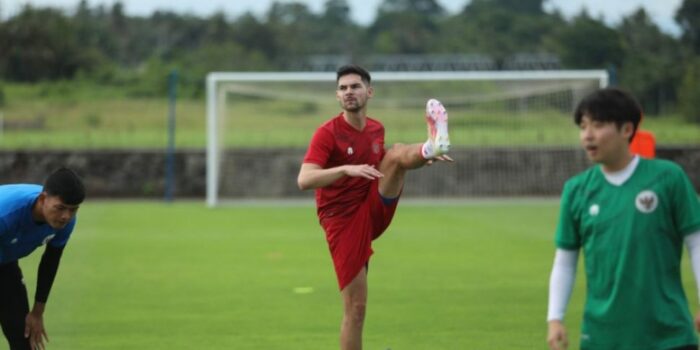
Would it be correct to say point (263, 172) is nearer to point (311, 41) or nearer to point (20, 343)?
point (20, 343)

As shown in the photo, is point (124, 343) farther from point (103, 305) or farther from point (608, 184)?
point (608, 184)

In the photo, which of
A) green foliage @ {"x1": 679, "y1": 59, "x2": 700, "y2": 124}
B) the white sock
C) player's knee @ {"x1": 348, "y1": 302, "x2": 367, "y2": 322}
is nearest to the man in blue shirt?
player's knee @ {"x1": 348, "y1": 302, "x2": 367, "y2": 322}

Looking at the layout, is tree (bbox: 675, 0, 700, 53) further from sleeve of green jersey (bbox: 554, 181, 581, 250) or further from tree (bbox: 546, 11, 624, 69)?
sleeve of green jersey (bbox: 554, 181, 581, 250)

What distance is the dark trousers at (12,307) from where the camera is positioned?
8102mm

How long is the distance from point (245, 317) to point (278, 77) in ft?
60.0

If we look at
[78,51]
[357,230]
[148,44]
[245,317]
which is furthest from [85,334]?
[148,44]

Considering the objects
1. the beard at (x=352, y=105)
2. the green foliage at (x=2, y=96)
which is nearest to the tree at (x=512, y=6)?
the green foliage at (x=2, y=96)

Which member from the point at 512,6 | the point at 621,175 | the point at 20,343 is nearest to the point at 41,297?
the point at 20,343

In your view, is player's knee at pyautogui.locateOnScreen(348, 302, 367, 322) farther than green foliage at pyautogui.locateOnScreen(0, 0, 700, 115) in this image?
No

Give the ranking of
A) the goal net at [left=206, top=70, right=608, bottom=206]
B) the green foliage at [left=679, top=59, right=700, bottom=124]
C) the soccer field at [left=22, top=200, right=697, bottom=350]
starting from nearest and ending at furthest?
1. the soccer field at [left=22, top=200, right=697, bottom=350]
2. the goal net at [left=206, top=70, right=608, bottom=206]
3. the green foliage at [left=679, top=59, right=700, bottom=124]

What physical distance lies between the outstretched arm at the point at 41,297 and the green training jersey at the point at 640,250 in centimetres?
376

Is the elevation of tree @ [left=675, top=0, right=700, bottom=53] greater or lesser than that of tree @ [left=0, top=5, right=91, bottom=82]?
greater

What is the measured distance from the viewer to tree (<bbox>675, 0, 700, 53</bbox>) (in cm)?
4372

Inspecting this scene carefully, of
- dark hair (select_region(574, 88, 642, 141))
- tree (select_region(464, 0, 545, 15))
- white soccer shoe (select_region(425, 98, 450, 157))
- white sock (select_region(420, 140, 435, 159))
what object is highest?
tree (select_region(464, 0, 545, 15))
